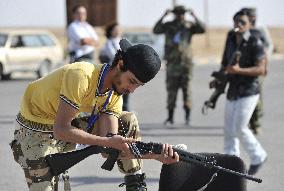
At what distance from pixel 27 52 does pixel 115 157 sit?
58.9 ft

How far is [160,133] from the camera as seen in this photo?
11461 mm

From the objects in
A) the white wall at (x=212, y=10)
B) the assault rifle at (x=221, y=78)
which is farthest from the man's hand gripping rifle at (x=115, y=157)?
the white wall at (x=212, y=10)

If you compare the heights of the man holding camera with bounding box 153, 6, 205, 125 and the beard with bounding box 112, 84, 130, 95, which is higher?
the beard with bounding box 112, 84, 130, 95

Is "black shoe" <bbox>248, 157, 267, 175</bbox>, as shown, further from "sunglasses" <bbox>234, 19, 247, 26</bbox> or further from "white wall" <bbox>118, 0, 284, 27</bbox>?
"white wall" <bbox>118, 0, 284, 27</bbox>

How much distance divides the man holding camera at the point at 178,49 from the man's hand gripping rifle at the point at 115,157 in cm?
711

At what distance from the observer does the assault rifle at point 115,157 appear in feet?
15.8

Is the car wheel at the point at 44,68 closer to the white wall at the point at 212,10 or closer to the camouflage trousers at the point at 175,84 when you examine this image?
the camouflage trousers at the point at 175,84

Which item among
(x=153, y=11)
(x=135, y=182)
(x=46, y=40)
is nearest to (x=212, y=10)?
(x=153, y=11)

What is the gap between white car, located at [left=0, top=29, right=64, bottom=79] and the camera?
22.2 meters

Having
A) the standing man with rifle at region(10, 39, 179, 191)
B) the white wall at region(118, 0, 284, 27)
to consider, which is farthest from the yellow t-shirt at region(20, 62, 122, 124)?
the white wall at region(118, 0, 284, 27)

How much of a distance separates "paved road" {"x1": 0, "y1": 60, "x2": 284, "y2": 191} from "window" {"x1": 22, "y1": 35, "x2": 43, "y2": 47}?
6.13ft

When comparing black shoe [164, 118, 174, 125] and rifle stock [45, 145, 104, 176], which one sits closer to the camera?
rifle stock [45, 145, 104, 176]

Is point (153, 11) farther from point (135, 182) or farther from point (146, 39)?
point (135, 182)

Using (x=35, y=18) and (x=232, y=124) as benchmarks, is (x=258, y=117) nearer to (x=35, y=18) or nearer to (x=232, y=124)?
(x=232, y=124)
